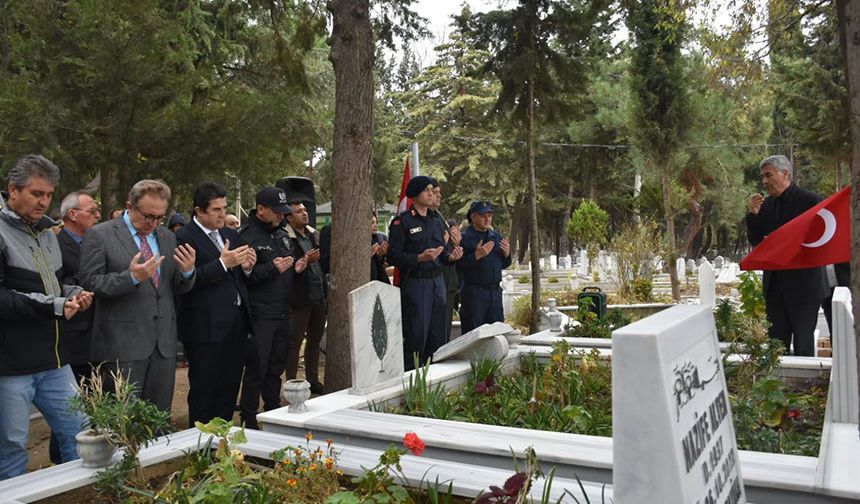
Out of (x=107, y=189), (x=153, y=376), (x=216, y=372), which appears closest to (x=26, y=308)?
(x=153, y=376)

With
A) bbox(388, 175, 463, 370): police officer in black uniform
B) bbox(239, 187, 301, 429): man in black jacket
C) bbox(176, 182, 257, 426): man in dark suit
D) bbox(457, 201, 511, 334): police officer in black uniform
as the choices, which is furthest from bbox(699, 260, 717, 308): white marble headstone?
bbox(176, 182, 257, 426): man in dark suit

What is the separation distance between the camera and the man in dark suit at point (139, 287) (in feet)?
11.8

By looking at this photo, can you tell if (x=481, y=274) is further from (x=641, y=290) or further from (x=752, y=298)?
(x=641, y=290)

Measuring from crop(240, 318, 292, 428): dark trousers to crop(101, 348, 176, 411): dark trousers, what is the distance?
809mm

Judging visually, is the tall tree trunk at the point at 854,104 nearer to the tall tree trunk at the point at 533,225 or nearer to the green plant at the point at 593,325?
the green plant at the point at 593,325

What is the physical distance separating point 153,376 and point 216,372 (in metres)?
0.57

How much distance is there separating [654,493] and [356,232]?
4023 mm

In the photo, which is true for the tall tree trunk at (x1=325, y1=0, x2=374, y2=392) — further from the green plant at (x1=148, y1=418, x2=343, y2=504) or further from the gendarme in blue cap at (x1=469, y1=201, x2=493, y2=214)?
the green plant at (x1=148, y1=418, x2=343, y2=504)

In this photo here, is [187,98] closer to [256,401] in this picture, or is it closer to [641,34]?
[256,401]

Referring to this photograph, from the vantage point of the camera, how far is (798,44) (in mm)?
18609

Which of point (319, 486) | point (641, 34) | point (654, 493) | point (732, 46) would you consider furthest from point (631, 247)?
point (654, 493)

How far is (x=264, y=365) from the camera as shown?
16.1 ft

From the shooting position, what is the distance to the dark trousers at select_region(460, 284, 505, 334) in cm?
673

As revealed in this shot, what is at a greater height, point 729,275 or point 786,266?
point 786,266
